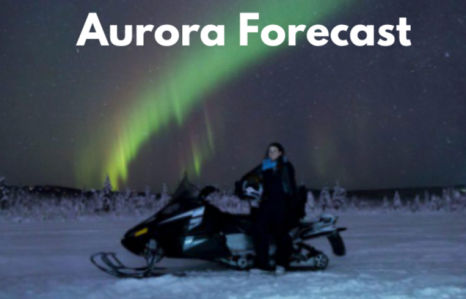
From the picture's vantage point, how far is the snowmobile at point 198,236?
8.27 m

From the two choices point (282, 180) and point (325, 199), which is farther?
point (325, 199)

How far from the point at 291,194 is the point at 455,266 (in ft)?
8.91

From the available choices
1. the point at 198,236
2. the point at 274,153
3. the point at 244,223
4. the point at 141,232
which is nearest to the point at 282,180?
the point at 274,153

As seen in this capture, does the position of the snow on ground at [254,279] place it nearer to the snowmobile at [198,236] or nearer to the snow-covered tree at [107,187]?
the snowmobile at [198,236]

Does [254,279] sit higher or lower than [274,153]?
lower

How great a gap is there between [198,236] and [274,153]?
1.56 metres

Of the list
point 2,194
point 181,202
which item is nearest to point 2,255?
point 181,202

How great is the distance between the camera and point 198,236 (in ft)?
27.7

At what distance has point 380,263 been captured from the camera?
959 centimetres

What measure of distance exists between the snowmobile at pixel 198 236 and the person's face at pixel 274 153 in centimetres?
54

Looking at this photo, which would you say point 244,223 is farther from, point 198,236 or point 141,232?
point 141,232

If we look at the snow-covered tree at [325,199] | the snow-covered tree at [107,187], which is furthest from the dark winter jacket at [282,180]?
the snow-covered tree at [325,199]

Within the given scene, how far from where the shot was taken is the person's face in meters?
8.61

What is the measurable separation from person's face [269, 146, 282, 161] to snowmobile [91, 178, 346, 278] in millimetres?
539
